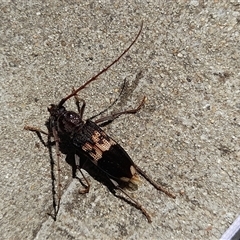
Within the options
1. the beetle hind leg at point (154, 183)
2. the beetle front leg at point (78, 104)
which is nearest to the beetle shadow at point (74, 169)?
the beetle hind leg at point (154, 183)

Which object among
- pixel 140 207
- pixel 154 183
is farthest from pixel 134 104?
pixel 140 207

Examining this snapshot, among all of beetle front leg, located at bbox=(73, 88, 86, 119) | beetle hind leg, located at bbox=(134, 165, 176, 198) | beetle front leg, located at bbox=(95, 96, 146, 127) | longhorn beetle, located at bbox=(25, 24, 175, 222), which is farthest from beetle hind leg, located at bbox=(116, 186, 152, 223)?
beetle front leg, located at bbox=(73, 88, 86, 119)

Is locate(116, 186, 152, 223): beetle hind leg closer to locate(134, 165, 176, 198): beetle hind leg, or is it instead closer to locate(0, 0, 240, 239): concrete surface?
locate(0, 0, 240, 239): concrete surface

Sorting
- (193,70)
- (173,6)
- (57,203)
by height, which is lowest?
(57,203)

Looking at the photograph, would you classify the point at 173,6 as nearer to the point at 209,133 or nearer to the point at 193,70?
the point at 193,70

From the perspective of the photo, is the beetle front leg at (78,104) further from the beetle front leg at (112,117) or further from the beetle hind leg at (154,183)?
the beetle hind leg at (154,183)

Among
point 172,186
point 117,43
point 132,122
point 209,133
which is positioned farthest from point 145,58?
point 172,186
